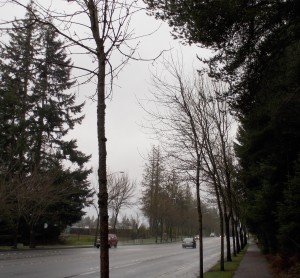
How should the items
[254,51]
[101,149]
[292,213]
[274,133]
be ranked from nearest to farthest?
1. [101,149]
2. [254,51]
3. [292,213]
4. [274,133]

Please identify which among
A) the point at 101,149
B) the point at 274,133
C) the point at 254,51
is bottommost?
the point at 101,149

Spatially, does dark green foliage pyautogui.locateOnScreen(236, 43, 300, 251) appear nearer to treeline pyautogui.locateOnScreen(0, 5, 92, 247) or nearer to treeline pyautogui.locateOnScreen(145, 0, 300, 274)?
treeline pyautogui.locateOnScreen(145, 0, 300, 274)

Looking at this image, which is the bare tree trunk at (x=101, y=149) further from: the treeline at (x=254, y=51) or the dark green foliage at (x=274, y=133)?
the dark green foliage at (x=274, y=133)

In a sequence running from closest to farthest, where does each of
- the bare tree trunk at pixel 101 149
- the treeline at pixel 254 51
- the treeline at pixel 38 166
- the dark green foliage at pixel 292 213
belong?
the bare tree trunk at pixel 101 149 < the treeline at pixel 254 51 < the dark green foliage at pixel 292 213 < the treeline at pixel 38 166

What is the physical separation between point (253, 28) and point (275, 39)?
61 centimetres

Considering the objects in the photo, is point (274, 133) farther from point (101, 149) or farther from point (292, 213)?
point (101, 149)

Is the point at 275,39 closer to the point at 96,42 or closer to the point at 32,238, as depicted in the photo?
the point at 96,42

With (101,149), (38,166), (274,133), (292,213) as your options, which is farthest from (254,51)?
(38,166)

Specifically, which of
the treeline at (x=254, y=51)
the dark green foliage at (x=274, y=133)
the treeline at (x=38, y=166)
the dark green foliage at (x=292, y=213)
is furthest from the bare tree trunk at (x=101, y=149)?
the treeline at (x=38, y=166)

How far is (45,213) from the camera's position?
4431cm

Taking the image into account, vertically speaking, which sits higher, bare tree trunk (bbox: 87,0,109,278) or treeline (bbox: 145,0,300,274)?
treeline (bbox: 145,0,300,274)

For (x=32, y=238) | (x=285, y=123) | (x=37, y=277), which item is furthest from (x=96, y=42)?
(x=32, y=238)

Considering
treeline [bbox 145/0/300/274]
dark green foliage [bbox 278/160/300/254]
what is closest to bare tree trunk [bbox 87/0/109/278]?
treeline [bbox 145/0/300/274]

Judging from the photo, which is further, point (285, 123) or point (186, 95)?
point (186, 95)
